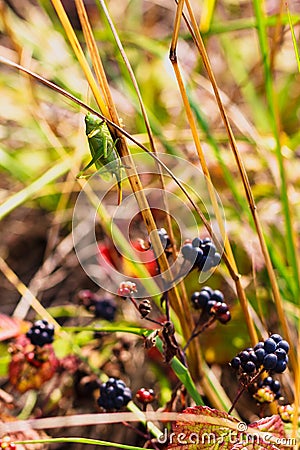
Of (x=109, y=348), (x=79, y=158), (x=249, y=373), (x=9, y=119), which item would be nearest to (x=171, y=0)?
(x=9, y=119)

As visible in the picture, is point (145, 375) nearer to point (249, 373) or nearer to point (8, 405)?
point (8, 405)

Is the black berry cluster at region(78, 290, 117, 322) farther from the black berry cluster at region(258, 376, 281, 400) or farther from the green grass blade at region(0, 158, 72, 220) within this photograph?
the black berry cluster at region(258, 376, 281, 400)

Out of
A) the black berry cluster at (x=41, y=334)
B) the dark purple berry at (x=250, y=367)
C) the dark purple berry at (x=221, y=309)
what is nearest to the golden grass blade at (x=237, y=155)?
the dark purple berry at (x=221, y=309)

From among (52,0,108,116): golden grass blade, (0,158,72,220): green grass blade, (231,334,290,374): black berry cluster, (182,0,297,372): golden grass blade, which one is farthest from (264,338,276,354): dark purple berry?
(0,158,72,220): green grass blade

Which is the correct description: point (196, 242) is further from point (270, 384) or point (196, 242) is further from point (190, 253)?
point (270, 384)

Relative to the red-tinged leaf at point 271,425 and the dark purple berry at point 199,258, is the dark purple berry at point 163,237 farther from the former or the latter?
the red-tinged leaf at point 271,425

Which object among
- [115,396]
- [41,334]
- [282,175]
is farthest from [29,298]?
[282,175]
